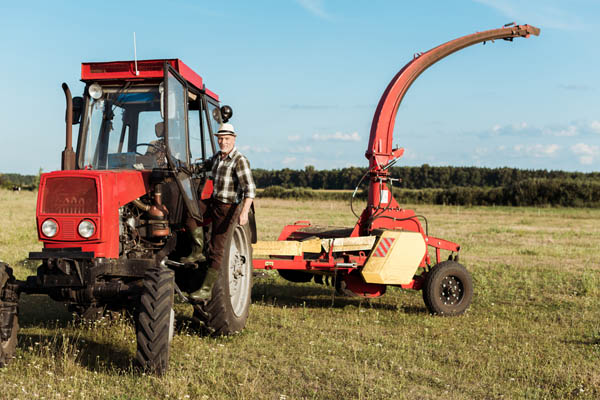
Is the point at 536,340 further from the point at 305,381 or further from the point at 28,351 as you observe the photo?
the point at 28,351

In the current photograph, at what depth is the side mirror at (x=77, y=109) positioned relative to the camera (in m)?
5.98

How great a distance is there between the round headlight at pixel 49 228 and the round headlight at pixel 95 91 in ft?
5.19

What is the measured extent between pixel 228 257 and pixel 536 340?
11.7 ft

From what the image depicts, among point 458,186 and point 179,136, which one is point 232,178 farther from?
point 458,186

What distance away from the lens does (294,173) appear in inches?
3120

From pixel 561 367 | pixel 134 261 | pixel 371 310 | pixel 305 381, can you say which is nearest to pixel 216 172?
pixel 134 261

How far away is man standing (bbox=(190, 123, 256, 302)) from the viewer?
5.89m

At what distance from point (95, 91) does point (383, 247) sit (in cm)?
403

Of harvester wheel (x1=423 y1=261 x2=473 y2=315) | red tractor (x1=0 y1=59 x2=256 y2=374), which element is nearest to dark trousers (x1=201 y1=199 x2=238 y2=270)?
red tractor (x1=0 y1=59 x2=256 y2=374)

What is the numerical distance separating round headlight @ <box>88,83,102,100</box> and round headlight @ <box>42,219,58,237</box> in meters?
1.58

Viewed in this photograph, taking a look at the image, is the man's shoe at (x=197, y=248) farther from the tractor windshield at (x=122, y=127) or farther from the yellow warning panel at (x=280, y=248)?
the yellow warning panel at (x=280, y=248)

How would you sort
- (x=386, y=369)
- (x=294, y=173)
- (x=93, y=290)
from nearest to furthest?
(x=93, y=290), (x=386, y=369), (x=294, y=173)

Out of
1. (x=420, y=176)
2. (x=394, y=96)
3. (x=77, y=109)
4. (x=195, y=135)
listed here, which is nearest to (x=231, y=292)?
(x=195, y=135)

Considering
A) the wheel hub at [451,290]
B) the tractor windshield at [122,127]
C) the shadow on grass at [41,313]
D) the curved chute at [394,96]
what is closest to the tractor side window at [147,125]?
the tractor windshield at [122,127]
